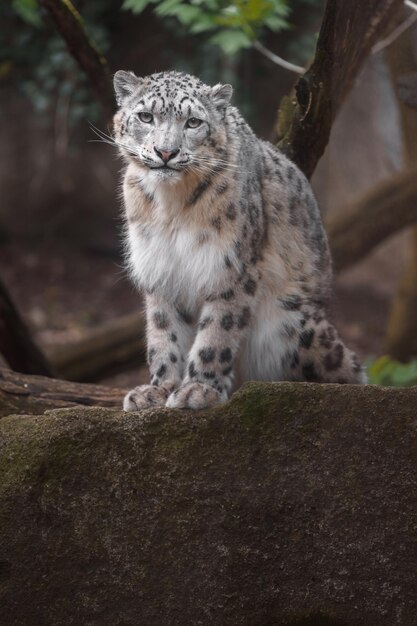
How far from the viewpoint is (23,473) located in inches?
151

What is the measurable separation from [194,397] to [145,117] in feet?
4.39

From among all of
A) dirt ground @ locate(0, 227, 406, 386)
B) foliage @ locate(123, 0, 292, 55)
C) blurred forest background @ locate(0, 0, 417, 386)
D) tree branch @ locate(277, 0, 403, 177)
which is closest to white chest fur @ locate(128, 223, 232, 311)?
tree branch @ locate(277, 0, 403, 177)

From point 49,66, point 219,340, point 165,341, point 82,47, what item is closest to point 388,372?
point 165,341

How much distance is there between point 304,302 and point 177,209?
0.85 metres

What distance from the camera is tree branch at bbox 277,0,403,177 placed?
503 centimetres

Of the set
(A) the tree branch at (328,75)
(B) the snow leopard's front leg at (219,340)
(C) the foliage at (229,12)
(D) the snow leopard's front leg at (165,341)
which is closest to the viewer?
(B) the snow leopard's front leg at (219,340)

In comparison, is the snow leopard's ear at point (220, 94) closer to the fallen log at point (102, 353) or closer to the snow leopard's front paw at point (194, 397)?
the snow leopard's front paw at point (194, 397)

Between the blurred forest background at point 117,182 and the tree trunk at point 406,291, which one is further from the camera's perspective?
the blurred forest background at point 117,182

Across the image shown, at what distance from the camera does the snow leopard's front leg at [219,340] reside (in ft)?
15.3

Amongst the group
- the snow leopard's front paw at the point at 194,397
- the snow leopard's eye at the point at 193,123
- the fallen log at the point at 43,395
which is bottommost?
the fallen log at the point at 43,395

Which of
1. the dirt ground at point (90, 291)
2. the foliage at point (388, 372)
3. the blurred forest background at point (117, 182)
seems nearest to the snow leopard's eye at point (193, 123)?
the foliage at point (388, 372)

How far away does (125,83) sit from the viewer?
483 centimetres

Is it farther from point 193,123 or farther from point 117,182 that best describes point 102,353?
point 117,182

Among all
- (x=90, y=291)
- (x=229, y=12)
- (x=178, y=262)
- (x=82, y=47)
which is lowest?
(x=90, y=291)
